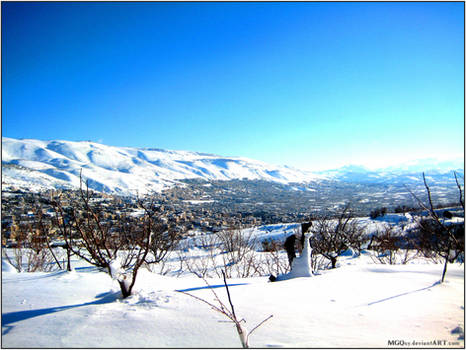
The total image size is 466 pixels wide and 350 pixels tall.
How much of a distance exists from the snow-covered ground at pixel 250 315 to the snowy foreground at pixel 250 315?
1 cm

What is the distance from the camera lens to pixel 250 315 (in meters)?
2.65

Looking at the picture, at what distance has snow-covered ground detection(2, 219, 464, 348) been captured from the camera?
6.95 ft

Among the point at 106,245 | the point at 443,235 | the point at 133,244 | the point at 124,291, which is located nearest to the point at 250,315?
the point at 124,291

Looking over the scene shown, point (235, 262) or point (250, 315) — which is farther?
point (235, 262)

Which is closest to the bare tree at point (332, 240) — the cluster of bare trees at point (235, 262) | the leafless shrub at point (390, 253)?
the leafless shrub at point (390, 253)

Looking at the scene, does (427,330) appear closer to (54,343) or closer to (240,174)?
(54,343)

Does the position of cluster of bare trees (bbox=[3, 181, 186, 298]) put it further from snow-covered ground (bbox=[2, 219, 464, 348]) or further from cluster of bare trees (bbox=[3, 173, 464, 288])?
snow-covered ground (bbox=[2, 219, 464, 348])

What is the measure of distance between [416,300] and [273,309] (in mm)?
1956

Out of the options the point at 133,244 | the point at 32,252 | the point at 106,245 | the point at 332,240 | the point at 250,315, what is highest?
the point at 106,245

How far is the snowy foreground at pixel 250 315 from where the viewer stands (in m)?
2.12

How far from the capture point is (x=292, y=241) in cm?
550

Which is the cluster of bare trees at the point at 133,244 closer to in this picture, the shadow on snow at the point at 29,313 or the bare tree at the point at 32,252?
the bare tree at the point at 32,252

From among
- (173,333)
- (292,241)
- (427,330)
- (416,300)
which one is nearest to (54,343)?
(173,333)

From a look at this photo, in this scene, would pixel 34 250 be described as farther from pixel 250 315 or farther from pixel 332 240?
pixel 332 240
